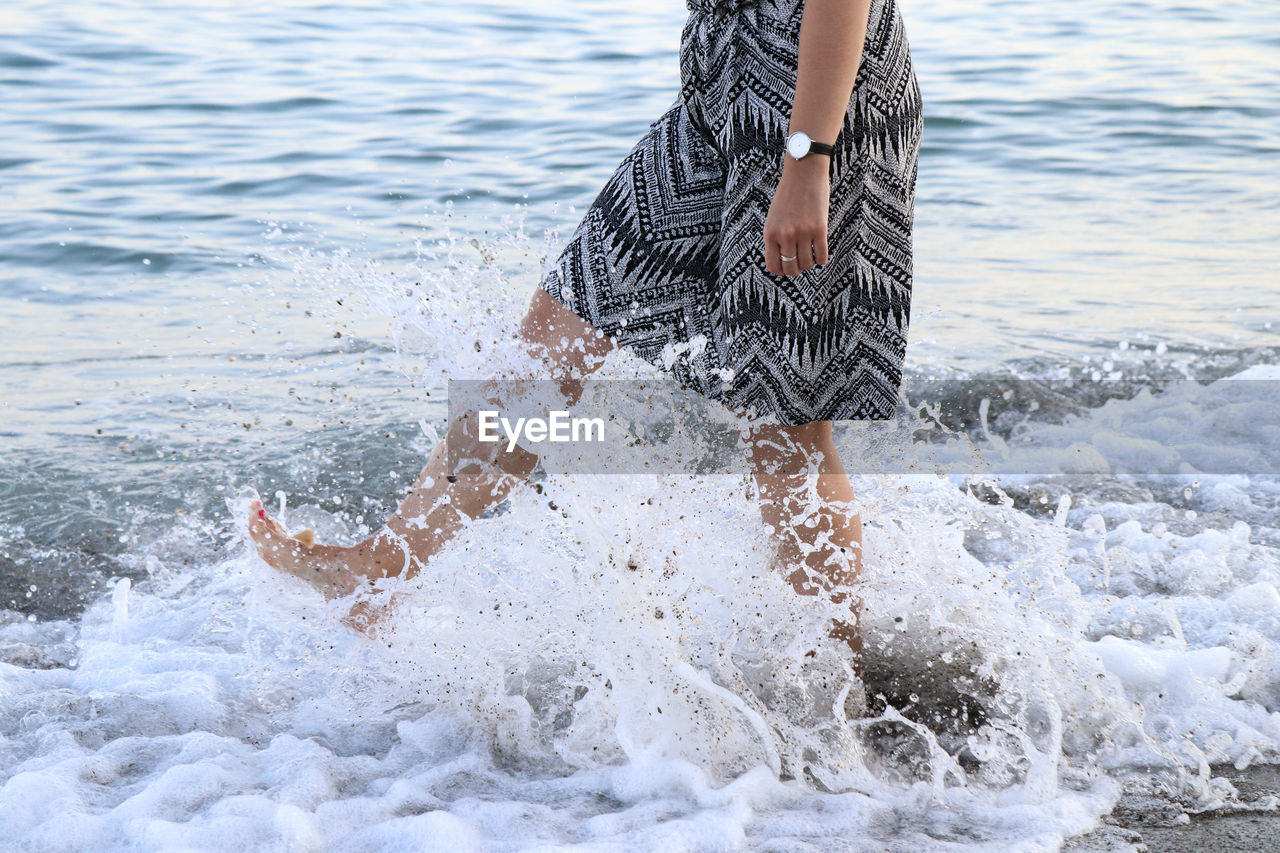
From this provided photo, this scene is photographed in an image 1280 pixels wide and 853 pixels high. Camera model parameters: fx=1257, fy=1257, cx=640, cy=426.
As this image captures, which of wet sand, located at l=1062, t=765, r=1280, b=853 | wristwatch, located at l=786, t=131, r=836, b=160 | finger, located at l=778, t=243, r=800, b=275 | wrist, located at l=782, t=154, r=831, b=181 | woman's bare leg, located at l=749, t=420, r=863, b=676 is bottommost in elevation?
wet sand, located at l=1062, t=765, r=1280, b=853

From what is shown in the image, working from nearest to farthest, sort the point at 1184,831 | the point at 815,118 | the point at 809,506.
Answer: the point at 815,118 → the point at 1184,831 → the point at 809,506

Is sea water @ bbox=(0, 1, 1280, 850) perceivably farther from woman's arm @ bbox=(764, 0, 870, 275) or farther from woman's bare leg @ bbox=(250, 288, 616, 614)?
woman's arm @ bbox=(764, 0, 870, 275)

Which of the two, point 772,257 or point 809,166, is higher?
point 809,166

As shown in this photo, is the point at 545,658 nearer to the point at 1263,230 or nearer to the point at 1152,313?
the point at 1152,313

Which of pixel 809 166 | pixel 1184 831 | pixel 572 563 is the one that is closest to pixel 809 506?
pixel 572 563

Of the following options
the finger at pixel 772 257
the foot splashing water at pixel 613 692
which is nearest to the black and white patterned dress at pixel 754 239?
the finger at pixel 772 257

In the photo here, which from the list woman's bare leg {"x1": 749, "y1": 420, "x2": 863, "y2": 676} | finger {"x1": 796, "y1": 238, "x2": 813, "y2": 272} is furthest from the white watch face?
woman's bare leg {"x1": 749, "y1": 420, "x2": 863, "y2": 676}

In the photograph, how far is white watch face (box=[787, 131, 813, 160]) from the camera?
1.95 metres

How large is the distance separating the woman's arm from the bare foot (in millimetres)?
1053

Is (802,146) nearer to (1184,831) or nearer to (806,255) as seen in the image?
(806,255)

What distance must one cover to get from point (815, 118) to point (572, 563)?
957 millimetres

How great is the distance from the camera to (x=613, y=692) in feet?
7.53

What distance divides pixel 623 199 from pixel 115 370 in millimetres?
3066

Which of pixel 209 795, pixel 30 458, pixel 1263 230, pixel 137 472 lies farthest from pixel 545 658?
pixel 1263 230
